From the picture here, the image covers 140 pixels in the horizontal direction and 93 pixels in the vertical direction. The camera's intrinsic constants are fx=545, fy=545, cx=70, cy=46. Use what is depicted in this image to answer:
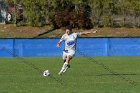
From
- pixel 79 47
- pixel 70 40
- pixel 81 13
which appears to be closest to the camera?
pixel 70 40

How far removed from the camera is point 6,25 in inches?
2048

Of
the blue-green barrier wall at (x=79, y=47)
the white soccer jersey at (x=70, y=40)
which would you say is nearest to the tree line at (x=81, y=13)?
the blue-green barrier wall at (x=79, y=47)

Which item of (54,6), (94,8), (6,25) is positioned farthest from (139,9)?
(6,25)

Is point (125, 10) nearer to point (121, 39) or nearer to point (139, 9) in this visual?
point (139, 9)

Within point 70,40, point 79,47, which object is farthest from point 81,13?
point 70,40

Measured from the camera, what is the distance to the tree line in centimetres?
5131

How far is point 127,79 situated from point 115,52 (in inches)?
762

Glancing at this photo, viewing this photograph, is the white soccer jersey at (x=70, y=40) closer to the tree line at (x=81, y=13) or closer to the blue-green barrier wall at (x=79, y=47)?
the blue-green barrier wall at (x=79, y=47)

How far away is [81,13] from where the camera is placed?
51.8 metres

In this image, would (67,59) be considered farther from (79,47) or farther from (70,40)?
(79,47)

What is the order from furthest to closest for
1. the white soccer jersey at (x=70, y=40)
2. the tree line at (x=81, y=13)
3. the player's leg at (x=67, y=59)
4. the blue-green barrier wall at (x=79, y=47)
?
the tree line at (x=81, y=13), the blue-green barrier wall at (x=79, y=47), the white soccer jersey at (x=70, y=40), the player's leg at (x=67, y=59)

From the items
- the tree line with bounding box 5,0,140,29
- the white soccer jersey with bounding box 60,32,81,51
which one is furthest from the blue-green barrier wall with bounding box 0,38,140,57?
the white soccer jersey with bounding box 60,32,81,51

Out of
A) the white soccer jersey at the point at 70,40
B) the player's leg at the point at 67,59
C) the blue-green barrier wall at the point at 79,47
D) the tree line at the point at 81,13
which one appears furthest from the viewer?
the tree line at the point at 81,13

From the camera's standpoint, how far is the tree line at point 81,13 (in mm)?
51312
